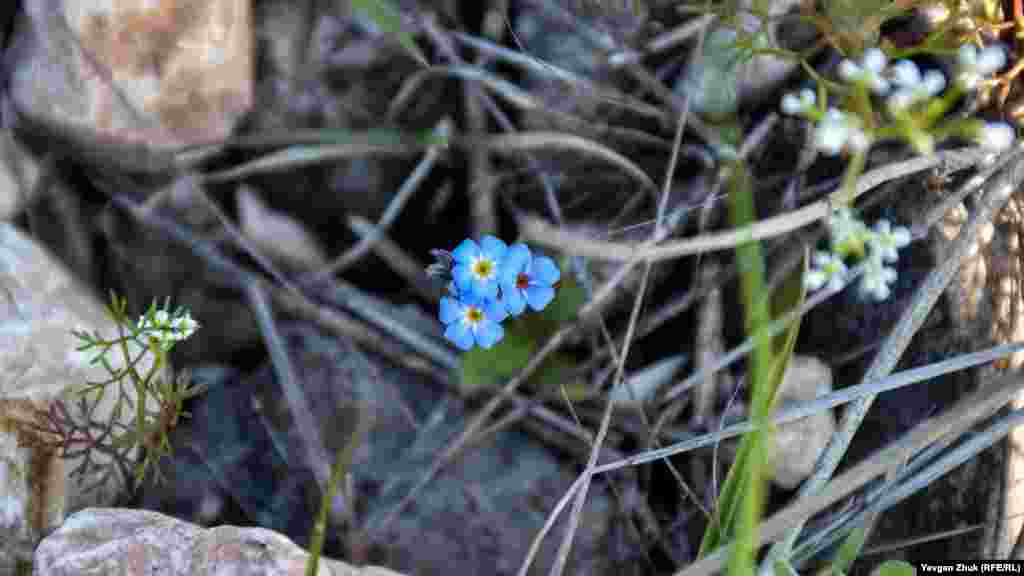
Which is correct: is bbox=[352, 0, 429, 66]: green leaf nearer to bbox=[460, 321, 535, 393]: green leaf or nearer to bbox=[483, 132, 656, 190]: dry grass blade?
bbox=[483, 132, 656, 190]: dry grass blade

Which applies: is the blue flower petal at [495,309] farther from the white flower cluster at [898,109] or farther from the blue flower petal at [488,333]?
the white flower cluster at [898,109]

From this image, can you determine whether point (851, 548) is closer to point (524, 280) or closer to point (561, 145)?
point (524, 280)

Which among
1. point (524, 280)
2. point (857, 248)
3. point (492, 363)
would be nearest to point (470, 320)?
point (524, 280)

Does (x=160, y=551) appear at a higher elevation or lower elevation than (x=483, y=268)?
lower

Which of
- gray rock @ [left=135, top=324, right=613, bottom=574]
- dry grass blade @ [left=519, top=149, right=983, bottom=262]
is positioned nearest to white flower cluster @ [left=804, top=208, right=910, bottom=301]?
dry grass blade @ [left=519, top=149, right=983, bottom=262]

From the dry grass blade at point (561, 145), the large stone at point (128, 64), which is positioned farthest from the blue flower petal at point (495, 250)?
the large stone at point (128, 64)

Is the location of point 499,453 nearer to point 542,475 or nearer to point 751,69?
point 542,475

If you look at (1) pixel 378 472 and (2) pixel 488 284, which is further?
(1) pixel 378 472
